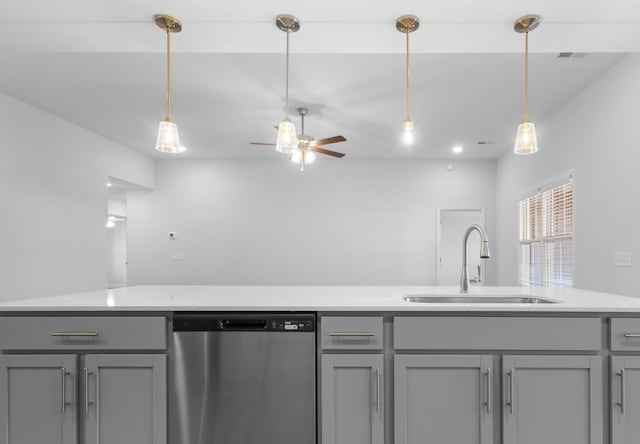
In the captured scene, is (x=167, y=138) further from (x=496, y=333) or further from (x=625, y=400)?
(x=625, y=400)

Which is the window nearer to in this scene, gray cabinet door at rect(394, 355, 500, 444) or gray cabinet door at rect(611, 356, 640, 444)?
gray cabinet door at rect(611, 356, 640, 444)

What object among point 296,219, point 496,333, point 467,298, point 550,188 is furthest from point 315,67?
point 296,219

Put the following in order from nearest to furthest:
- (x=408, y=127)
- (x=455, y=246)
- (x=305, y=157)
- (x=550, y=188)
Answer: (x=408, y=127) < (x=305, y=157) < (x=550, y=188) < (x=455, y=246)

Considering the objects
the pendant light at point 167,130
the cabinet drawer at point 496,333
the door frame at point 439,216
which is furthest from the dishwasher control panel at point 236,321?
the door frame at point 439,216

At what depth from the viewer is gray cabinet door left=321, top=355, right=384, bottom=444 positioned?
1.54 m

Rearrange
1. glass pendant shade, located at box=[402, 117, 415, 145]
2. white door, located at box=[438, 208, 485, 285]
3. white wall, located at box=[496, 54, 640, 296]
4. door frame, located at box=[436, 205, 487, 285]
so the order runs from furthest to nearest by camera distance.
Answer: white door, located at box=[438, 208, 485, 285] → door frame, located at box=[436, 205, 487, 285] → white wall, located at box=[496, 54, 640, 296] → glass pendant shade, located at box=[402, 117, 415, 145]

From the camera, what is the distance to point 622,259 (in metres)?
2.73

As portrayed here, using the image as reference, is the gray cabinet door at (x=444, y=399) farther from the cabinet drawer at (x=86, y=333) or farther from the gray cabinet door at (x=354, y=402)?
the cabinet drawer at (x=86, y=333)

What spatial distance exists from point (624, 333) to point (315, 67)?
261 centimetres

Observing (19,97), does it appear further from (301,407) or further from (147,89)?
(301,407)

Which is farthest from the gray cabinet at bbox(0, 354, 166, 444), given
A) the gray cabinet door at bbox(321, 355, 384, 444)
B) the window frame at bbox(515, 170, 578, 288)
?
the window frame at bbox(515, 170, 578, 288)

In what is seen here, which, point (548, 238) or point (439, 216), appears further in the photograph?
point (439, 216)

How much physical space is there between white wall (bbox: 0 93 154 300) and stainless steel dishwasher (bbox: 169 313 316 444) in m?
3.07

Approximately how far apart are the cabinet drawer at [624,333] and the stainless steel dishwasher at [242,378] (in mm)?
1307
